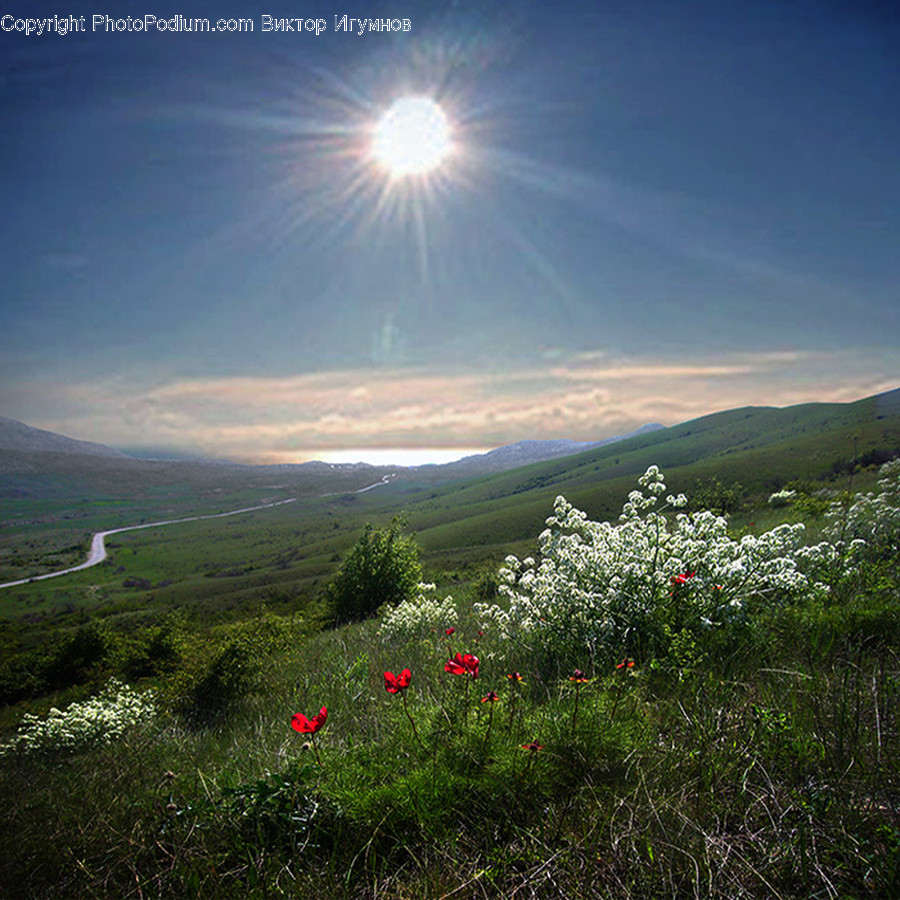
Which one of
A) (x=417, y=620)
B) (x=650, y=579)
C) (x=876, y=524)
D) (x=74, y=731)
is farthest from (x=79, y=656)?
(x=876, y=524)

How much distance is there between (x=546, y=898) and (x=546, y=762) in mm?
696

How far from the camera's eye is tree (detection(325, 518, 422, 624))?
1117 inches

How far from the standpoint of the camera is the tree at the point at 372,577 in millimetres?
28375

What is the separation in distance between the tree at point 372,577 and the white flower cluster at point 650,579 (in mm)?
23135

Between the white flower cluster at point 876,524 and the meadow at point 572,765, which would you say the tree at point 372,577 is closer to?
the meadow at point 572,765

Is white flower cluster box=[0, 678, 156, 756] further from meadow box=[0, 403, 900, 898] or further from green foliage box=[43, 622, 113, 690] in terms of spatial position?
green foliage box=[43, 622, 113, 690]

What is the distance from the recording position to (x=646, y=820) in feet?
7.14

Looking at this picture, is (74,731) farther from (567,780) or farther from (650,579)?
(650,579)

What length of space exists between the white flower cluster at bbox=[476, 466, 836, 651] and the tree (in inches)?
911

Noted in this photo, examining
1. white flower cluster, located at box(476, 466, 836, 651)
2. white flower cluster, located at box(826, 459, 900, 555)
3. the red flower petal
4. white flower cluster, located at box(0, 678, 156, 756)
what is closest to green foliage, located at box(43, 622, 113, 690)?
white flower cluster, located at box(0, 678, 156, 756)

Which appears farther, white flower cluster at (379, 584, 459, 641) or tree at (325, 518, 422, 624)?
tree at (325, 518, 422, 624)

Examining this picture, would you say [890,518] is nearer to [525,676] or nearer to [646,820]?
[525,676]

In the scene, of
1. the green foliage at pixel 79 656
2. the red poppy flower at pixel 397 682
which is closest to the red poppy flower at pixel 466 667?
the red poppy flower at pixel 397 682

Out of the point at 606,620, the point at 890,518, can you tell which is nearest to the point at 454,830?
the point at 606,620
